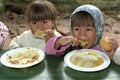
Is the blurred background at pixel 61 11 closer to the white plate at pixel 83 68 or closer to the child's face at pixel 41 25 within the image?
the child's face at pixel 41 25

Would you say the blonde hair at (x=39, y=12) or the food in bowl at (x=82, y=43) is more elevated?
the blonde hair at (x=39, y=12)

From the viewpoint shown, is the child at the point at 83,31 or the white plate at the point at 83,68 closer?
the white plate at the point at 83,68

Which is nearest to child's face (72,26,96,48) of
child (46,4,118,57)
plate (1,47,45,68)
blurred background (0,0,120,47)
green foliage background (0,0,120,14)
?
child (46,4,118,57)

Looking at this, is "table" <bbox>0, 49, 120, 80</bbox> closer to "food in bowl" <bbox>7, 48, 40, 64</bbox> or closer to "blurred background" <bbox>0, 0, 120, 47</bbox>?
"food in bowl" <bbox>7, 48, 40, 64</bbox>

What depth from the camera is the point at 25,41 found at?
2291 millimetres

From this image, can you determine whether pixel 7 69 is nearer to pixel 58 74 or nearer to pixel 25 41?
pixel 58 74

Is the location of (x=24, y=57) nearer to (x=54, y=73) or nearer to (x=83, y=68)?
(x=54, y=73)

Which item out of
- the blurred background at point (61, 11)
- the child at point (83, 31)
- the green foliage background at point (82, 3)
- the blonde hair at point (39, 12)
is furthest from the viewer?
the green foliage background at point (82, 3)

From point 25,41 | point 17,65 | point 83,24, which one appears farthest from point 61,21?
point 17,65

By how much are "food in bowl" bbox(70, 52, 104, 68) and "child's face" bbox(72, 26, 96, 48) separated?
0.58 ft

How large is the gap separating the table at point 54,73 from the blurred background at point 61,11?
2.77 meters

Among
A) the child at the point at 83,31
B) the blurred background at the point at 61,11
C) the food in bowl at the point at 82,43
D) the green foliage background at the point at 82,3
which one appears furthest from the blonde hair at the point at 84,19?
the green foliage background at the point at 82,3

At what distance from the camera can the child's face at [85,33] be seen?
1.76 meters

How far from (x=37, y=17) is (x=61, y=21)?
247cm
